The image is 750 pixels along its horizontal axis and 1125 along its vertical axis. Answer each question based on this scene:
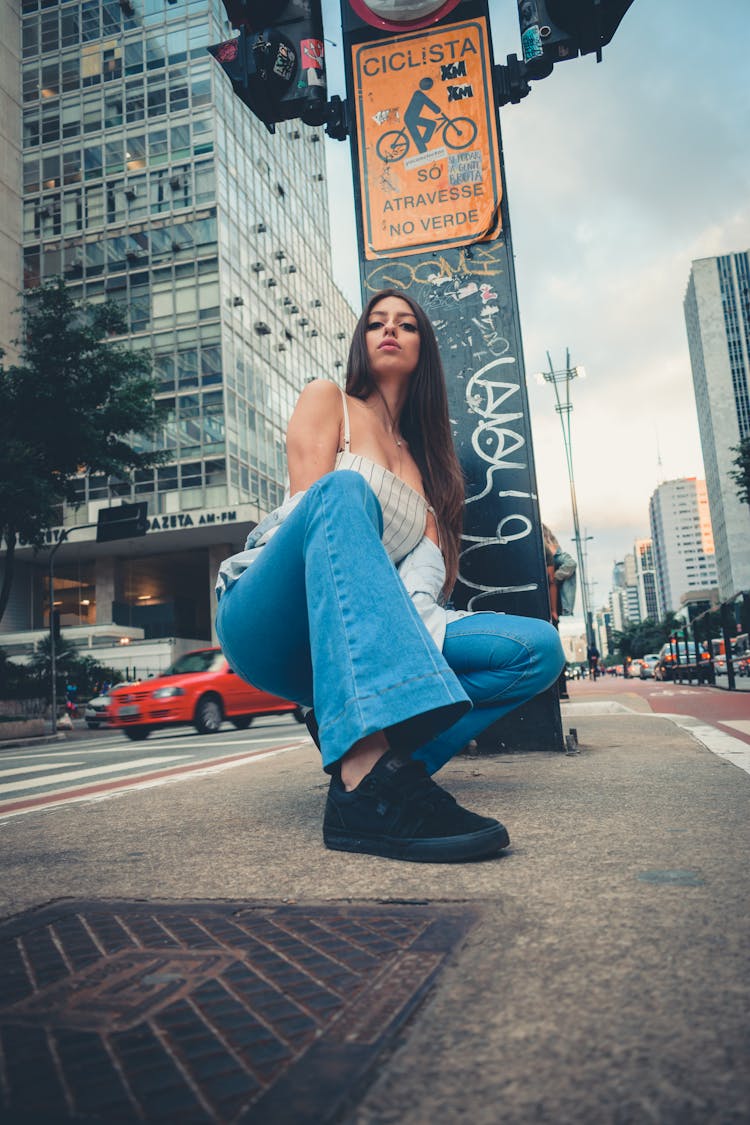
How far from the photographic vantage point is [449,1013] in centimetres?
96

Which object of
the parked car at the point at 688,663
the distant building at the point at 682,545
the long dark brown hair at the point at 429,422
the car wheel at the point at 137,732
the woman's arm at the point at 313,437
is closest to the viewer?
the woman's arm at the point at 313,437

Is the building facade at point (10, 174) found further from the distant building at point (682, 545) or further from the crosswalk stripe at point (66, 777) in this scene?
the distant building at point (682, 545)

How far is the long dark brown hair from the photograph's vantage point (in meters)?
2.66

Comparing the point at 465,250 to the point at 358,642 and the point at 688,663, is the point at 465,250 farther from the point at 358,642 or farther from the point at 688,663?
the point at 688,663

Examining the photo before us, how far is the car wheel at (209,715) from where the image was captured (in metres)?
13.4

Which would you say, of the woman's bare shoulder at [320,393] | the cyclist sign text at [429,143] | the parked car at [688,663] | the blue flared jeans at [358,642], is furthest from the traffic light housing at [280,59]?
the parked car at [688,663]

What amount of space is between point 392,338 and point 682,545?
20551 cm

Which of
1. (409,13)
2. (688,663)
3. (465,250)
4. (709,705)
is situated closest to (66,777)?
(465,250)

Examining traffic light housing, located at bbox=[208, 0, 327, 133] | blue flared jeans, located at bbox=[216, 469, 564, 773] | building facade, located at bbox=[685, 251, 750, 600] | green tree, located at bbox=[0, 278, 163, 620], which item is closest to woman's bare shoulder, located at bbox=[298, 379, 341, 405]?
blue flared jeans, located at bbox=[216, 469, 564, 773]

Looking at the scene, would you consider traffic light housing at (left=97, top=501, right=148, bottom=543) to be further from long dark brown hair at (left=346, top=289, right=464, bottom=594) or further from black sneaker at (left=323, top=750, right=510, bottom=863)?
black sneaker at (left=323, top=750, right=510, bottom=863)

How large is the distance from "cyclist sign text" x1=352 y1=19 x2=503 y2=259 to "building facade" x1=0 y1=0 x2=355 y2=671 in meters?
32.4

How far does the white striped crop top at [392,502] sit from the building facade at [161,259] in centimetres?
3492

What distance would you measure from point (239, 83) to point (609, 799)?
18.0 ft

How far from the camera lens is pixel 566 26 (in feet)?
16.6
